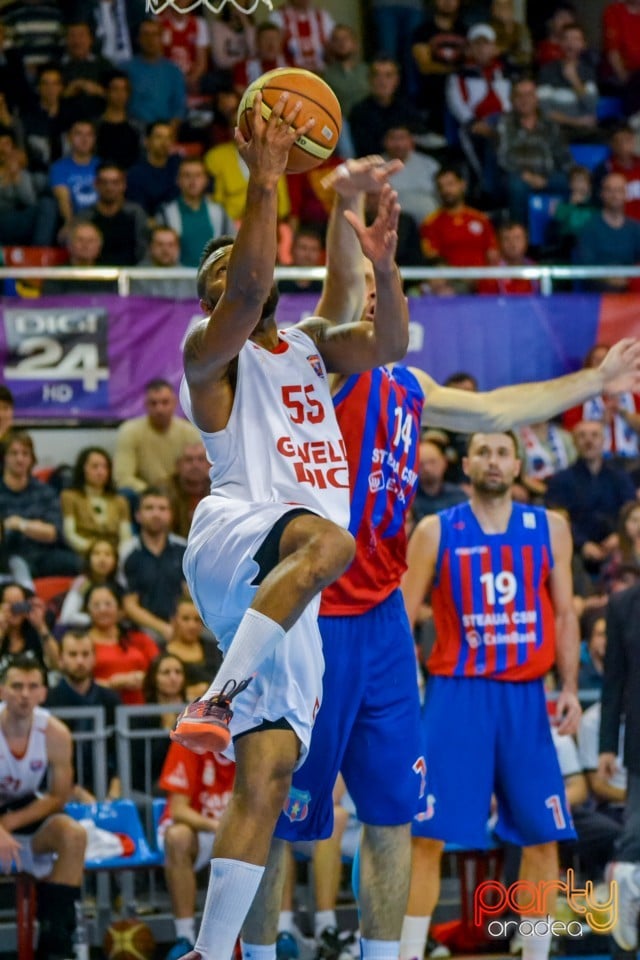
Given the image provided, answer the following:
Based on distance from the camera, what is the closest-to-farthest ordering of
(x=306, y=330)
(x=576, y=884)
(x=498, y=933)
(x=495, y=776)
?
1. (x=306, y=330)
2. (x=495, y=776)
3. (x=498, y=933)
4. (x=576, y=884)

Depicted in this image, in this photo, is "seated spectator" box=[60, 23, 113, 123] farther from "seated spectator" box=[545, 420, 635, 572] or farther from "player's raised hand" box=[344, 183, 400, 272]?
"player's raised hand" box=[344, 183, 400, 272]

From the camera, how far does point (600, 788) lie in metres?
9.53

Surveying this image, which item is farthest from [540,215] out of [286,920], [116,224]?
[286,920]

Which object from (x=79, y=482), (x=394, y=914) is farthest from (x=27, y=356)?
(x=394, y=914)

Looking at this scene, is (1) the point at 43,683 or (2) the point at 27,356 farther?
(2) the point at 27,356

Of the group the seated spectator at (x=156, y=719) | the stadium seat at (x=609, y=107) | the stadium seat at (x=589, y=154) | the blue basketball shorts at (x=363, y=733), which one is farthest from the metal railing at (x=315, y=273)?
the blue basketball shorts at (x=363, y=733)

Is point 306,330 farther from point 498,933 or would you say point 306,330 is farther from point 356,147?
point 356,147

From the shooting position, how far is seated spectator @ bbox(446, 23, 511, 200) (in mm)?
15953

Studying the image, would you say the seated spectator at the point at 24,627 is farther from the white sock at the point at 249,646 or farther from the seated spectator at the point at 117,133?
the seated spectator at the point at 117,133

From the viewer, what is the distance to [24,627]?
1009cm

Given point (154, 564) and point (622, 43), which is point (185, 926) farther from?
point (622, 43)

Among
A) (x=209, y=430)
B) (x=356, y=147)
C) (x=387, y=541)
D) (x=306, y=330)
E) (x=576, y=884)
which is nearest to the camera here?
(x=209, y=430)

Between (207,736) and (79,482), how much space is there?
691cm

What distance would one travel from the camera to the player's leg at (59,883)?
8445 mm
